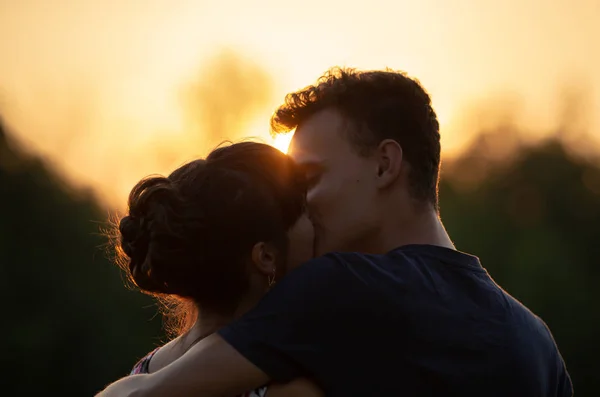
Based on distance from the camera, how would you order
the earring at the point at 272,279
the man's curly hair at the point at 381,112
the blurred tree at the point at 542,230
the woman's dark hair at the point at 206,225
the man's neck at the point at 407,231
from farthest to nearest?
the blurred tree at the point at 542,230 < the man's curly hair at the point at 381,112 < the man's neck at the point at 407,231 < the earring at the point at 272,279 < the woman's dark hair at the point at 206,225

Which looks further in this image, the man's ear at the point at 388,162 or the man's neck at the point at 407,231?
the man's ear at the point at 388,162

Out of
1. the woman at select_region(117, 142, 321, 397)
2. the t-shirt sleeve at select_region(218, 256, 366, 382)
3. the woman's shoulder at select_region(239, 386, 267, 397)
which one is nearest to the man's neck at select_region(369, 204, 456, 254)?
the woman at select_region(117, 142, 321, 397)

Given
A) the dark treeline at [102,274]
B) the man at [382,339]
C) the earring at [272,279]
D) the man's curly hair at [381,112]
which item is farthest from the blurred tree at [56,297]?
the man at [382,339]

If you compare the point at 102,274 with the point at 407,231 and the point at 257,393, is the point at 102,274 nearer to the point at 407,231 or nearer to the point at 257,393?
the point at 407,231

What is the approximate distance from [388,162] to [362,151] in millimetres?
112

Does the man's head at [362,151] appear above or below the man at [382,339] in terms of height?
above

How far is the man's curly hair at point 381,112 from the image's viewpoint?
4.10 metres

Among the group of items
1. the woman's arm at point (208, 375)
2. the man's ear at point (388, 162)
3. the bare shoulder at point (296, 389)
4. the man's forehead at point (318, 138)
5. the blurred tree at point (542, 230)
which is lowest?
the blurred tree at point (542, 230)

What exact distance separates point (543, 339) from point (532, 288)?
103 feet

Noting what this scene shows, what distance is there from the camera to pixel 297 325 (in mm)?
2975

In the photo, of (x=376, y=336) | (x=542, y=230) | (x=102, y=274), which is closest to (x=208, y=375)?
(x=376, y=336)

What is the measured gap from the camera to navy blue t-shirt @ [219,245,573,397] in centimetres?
297

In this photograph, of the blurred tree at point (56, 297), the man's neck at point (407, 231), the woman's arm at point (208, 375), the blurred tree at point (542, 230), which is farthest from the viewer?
the blurred tree at point (542, 230)

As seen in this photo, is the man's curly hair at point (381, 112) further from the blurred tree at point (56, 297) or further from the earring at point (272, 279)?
the blurred tree at point (56, 297)
